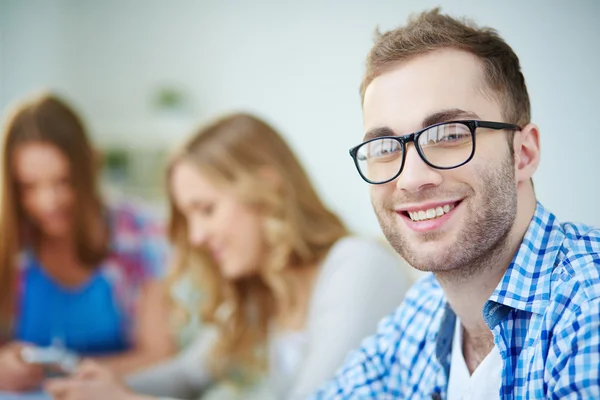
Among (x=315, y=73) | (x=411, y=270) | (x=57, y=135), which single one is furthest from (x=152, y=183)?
(x=411, y=270)

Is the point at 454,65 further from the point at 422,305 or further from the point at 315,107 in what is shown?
the point at 315,107

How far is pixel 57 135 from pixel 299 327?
103cm

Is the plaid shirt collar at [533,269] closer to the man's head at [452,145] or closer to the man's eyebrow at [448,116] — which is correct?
the man's head at [452,145]

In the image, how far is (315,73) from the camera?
1604 mm

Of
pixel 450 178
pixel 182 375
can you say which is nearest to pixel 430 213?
pixel 450 178

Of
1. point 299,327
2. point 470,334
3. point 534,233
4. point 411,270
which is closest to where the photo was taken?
point 534,233

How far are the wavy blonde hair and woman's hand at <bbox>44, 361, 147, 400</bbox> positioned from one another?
0.32m

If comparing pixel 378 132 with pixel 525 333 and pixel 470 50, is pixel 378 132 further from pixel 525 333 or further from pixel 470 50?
pixel 525 333

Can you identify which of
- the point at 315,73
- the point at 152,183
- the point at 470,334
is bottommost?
the point at 470,334

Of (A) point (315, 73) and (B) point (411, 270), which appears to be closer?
(B) point (411, 270)

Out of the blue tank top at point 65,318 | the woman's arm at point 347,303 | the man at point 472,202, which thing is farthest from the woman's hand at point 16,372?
the man at point 472,202

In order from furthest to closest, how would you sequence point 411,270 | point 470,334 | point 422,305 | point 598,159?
1. point 411,270
2. point 598,159
3. point 422,305
4. point 470,334

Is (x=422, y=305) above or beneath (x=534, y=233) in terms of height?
beneath

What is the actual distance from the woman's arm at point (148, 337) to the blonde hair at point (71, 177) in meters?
0.22
